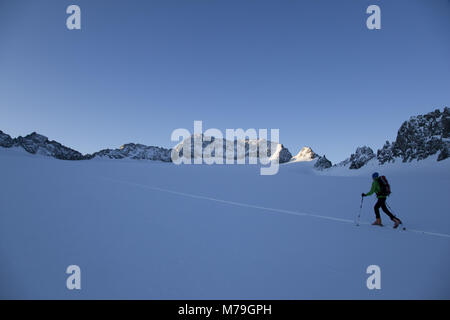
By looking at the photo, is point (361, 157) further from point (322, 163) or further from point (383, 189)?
point (383, 189)

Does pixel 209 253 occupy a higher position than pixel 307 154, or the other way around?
pixel 307 154

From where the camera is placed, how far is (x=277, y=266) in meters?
4.38

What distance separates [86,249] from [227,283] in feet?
11.8

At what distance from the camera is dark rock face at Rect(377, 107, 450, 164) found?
6116 cm

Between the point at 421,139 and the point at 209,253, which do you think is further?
the point at 421,139

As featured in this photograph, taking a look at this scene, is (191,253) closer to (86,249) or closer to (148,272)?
(148,272)

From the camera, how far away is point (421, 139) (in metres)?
66.1

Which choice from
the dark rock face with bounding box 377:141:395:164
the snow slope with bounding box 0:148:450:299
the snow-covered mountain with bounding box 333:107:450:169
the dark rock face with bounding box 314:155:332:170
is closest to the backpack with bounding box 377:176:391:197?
the snow slope with bounding box 0:148:450:299

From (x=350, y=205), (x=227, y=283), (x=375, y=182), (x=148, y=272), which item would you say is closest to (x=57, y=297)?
(x=148, y=272)

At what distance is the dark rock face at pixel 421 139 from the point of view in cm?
6116

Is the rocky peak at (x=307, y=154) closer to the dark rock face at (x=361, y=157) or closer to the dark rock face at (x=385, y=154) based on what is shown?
the dark rock face at (x=361, y=157)


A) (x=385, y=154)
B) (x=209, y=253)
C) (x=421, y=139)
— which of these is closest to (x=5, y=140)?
(x=209, y=253)

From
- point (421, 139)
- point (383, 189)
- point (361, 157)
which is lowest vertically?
point (383, 189)
